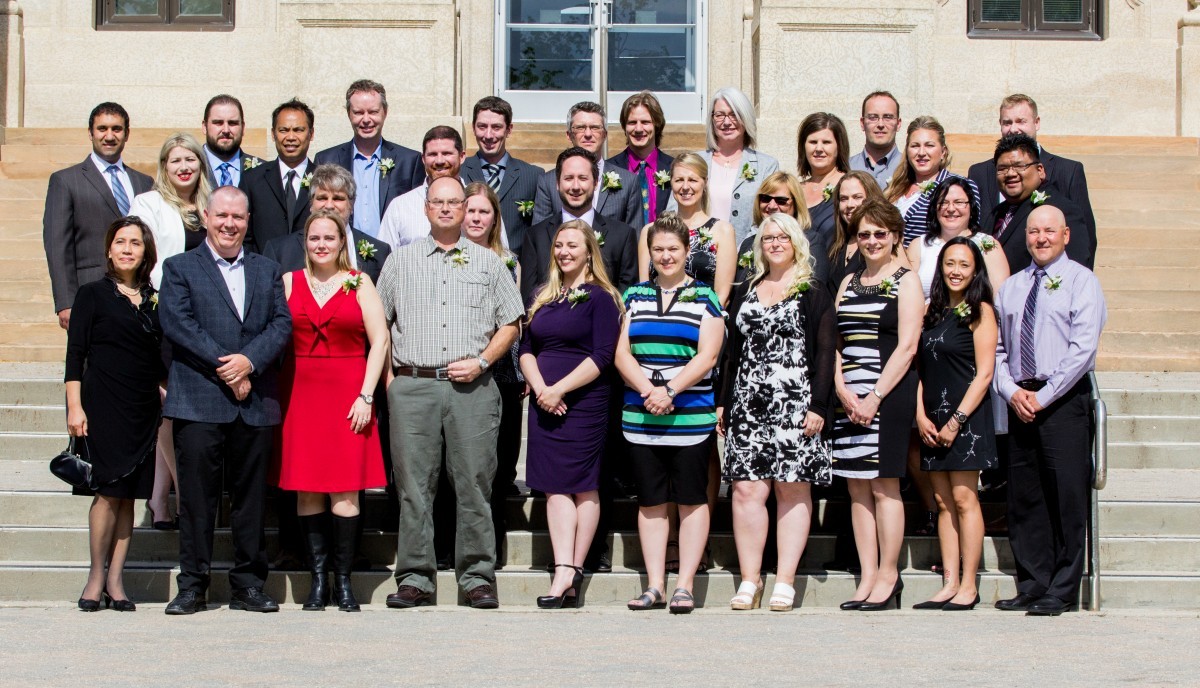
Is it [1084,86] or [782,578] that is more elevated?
[1084,86]

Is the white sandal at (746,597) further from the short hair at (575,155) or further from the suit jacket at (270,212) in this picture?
the suit jacket at (270,212)

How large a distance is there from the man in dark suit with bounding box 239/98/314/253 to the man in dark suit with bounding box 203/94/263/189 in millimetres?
170

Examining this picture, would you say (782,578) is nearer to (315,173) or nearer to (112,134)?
(315,173)

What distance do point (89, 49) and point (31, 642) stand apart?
9.95m

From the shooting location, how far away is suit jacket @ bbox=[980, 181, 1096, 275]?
859 cm

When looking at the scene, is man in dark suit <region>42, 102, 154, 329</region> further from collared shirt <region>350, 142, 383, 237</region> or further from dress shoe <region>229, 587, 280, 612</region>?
dress shoe <region>229, 587, 280, 612</region>

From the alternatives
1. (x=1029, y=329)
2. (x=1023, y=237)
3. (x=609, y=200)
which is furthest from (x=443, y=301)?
(x=1023, y=237)

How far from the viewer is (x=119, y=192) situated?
909cm

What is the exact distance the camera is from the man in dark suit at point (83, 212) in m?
8.85

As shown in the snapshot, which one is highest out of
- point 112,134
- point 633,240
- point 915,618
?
point 112,134

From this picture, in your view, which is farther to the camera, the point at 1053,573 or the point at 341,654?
the point at 1053,573

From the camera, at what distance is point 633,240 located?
28.5ft

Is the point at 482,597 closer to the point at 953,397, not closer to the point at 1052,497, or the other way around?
the point at 953,397

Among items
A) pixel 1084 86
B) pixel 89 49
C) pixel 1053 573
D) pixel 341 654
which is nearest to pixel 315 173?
pixel 341 654
